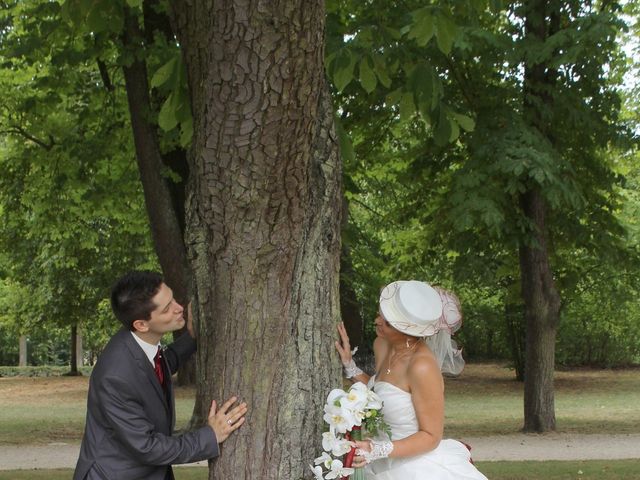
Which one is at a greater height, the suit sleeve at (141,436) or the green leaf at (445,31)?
the green leaf at (445,31)

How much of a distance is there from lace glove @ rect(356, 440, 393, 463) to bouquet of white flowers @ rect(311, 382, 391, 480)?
55 millimetres

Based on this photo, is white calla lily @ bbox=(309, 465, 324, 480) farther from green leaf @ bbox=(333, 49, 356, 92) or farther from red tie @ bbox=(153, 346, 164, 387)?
green leaf @ bbox=(333, 49, 356, 92)

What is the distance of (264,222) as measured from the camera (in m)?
4.23

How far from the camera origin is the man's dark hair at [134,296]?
14.7 feet

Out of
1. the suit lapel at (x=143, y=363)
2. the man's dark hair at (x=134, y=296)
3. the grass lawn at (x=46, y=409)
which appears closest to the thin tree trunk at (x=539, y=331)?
the grass lawn at (x=46, y=409)

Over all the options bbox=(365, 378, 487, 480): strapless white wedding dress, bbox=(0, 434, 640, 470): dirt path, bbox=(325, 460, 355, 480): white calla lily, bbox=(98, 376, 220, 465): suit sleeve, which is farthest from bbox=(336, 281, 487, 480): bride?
bbox=(0, 434, 640, 470): dirt path

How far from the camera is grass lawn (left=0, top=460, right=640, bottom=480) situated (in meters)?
10.7

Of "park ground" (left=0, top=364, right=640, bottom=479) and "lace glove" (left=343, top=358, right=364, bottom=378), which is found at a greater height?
"lace glove" (left=343, top=358, right=364, bottom=378)

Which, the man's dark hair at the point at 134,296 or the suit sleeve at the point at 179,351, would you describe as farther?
the suit sleeve at the point at 179,351

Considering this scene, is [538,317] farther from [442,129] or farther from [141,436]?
[141,436]

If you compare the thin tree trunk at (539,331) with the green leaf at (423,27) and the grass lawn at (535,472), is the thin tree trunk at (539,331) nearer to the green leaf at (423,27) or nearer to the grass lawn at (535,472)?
the grass lawn at (535,472)

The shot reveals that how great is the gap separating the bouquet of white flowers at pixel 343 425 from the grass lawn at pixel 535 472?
663 centimetres

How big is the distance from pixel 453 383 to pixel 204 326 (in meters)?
28.5

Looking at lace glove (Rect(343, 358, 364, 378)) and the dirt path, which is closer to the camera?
lace glove (Rect(343, 358, 364, 378))
